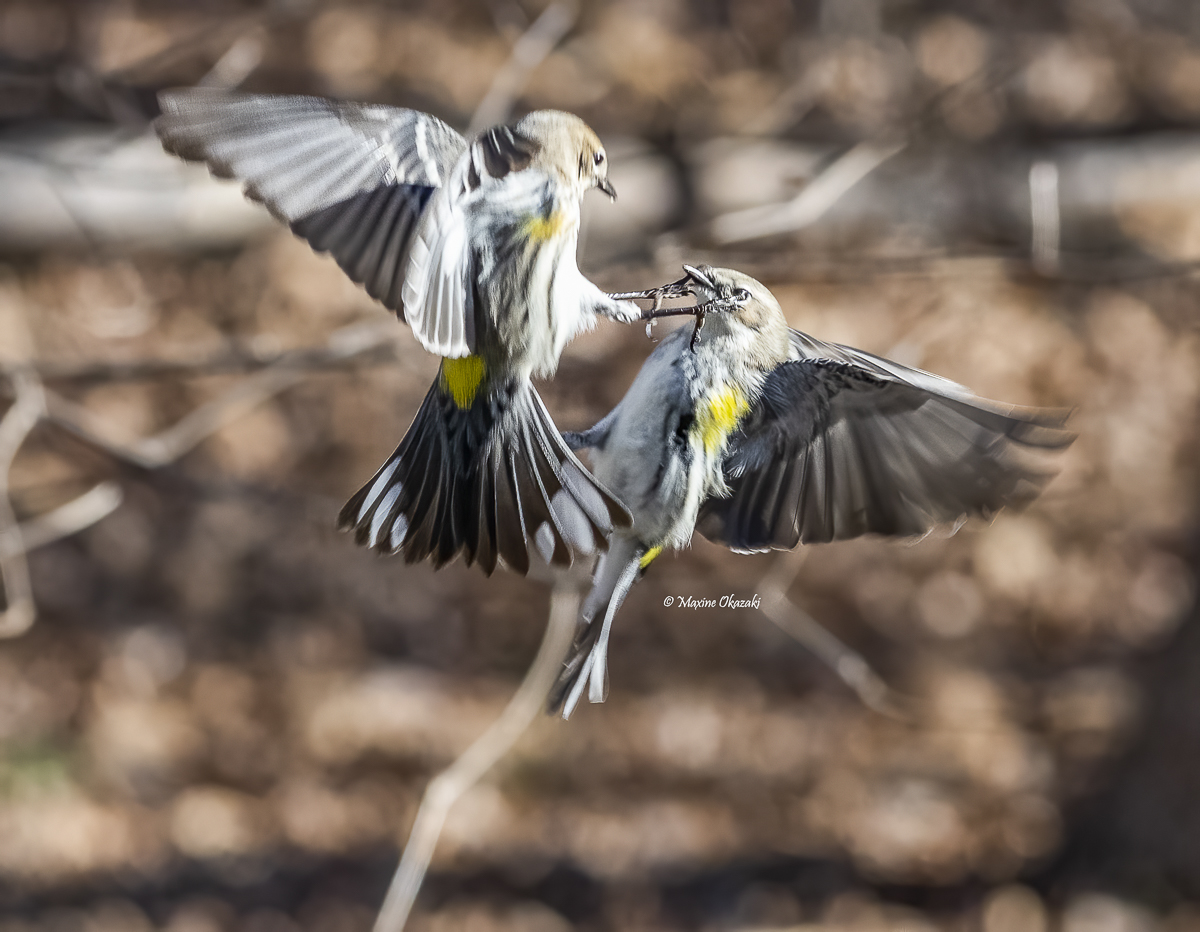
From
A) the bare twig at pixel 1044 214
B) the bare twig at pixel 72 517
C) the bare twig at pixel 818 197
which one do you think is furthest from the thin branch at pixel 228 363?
the bare twig at pixel 1044 214

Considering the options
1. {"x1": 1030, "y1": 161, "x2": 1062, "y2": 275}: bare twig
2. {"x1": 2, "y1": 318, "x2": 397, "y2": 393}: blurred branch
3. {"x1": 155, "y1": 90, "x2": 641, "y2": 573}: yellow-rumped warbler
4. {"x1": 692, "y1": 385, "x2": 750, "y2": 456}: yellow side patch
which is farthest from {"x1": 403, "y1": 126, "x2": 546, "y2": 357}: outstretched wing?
{"x1": 1030, "y1": 161, "x2": 1062, "y2": 275}: bare twig

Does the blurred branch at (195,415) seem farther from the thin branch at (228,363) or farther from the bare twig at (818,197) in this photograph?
the bare twig at (818,197)

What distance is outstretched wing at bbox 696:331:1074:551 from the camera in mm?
480

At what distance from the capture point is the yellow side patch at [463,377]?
0.56 meters

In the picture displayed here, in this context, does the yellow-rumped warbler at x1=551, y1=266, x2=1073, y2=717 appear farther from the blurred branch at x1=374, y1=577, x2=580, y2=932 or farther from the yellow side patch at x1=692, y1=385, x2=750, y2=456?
the blurred branch at x1=374, y1=577, x2=580, y2=932

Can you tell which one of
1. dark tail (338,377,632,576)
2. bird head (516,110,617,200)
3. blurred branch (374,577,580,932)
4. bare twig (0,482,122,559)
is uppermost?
bird head (516,110,617,200)

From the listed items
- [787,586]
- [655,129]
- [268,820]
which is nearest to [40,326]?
[268,820]

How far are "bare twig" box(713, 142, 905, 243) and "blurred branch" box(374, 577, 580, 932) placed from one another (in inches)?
20.1

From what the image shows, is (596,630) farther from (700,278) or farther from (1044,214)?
(1044,214)

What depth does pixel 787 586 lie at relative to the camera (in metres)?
1.38

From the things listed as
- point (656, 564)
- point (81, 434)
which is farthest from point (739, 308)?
point (81, 434)

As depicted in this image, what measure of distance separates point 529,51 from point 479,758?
37.6 inches

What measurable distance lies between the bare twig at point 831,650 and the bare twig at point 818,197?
0.45 m

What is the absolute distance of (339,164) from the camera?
1.65 feet
